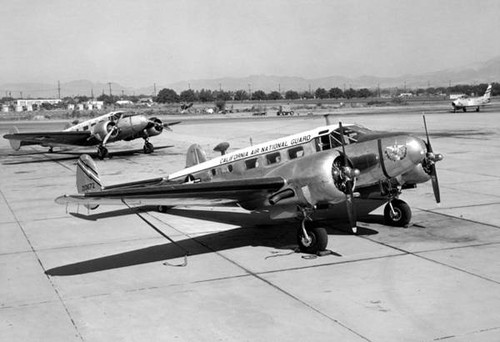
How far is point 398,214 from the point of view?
1574 centimetres

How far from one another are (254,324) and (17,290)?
5063 mm

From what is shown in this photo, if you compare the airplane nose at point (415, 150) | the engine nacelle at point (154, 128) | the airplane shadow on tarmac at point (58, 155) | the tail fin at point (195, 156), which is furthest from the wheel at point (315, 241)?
the engine nacelle at point (154, 128)

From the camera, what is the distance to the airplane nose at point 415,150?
45.3 feet

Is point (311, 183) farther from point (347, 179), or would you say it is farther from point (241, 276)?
point (241, 276)

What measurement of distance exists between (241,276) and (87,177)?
5.32 metres

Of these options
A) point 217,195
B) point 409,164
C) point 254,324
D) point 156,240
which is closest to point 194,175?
point 156,240

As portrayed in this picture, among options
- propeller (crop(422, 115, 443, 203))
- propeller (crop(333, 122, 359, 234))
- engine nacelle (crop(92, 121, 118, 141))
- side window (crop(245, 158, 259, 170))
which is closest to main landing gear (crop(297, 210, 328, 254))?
propeller (crop(333, 122, 359, 234))

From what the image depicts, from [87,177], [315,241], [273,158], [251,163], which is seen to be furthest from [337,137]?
[87,177]

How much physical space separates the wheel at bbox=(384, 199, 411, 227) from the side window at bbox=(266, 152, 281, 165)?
345 cm

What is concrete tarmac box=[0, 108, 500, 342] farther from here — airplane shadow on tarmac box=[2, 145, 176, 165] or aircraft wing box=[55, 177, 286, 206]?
airplane shadow on tarmac box=[2, 145, 176, 165]

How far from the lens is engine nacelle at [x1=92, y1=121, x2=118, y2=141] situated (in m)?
37.1

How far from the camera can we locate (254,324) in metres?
9.37

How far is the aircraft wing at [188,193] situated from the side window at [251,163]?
5.57 ft

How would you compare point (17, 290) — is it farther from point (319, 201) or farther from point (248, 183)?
point (319, 201)
